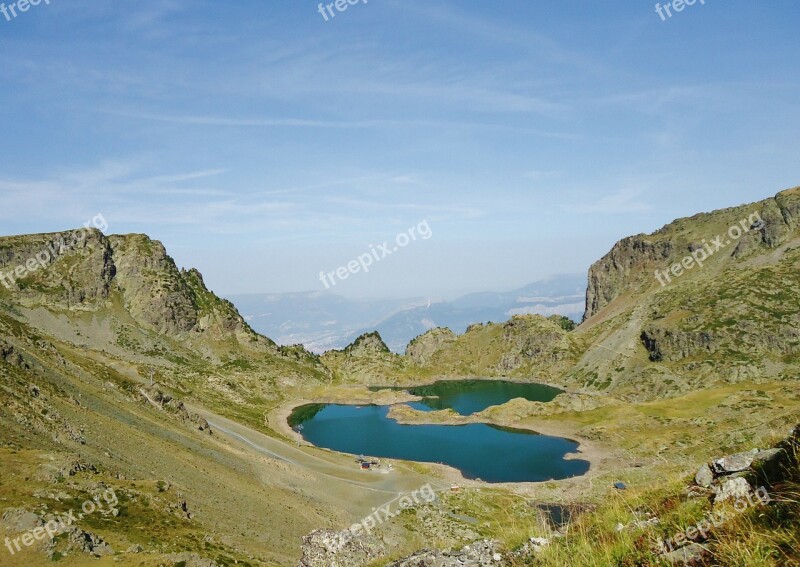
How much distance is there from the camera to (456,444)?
437 feet

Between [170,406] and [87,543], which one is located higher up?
[170,406]

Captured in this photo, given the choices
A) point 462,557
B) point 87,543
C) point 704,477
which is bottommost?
point 87,543

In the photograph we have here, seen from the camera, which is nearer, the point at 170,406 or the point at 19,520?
the point at 19,520

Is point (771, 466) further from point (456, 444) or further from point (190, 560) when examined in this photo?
point (456, 444)

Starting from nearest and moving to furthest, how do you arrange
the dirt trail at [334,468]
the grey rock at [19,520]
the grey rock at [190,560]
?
the grey rock at [19,520] < the grey rock at [190,560] < the dirt trail at [334,468]

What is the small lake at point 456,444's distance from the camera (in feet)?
357

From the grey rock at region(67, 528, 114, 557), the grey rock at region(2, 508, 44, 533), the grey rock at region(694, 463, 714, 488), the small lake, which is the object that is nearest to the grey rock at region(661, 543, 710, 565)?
the grey rock at region(694, 463, 714, 488)

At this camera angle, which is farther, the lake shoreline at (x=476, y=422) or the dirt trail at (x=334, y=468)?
the lake shoreline at (x=476, y=422)

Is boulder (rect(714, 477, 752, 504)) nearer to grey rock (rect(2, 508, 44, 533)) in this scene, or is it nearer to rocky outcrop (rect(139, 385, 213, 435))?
grey rock (rect(2, 508, 44, 533))

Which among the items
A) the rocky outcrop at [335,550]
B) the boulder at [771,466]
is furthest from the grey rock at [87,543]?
the boulder at [771,466]

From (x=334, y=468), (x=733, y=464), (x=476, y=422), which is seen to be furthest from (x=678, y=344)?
(x=733, y=464)

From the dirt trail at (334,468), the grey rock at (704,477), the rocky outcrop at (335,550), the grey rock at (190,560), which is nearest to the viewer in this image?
the grey rock at (704,477)

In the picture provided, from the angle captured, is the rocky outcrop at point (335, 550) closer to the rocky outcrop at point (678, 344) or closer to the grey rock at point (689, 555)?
the grey rock at point (689, 555)

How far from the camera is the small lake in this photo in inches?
4286
